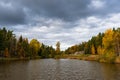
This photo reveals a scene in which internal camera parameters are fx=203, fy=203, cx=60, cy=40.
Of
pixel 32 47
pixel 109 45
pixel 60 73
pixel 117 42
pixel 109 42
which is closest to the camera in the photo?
pixel 60 73

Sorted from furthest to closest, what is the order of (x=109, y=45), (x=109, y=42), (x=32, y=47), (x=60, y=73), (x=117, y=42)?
(x=32, y=47)
(x=109, y=45)
(x=109, y=42)
(x=117, y=42)
(x=60, y=73)

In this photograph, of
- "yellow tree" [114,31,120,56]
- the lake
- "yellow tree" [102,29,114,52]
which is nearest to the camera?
the lake

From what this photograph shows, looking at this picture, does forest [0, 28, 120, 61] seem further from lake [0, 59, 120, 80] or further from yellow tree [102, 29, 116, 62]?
lake [0, 59, 120, 80]

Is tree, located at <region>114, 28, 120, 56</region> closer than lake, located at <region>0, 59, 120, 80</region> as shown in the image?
No

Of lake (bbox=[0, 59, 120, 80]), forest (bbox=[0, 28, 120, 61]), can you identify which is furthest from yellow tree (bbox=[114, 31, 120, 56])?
lake (bbox=[0, 59, 120, 80])

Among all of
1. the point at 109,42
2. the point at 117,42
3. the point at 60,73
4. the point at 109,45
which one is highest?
the point at 109,42

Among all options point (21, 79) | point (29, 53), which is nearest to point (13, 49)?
point (29, 53)

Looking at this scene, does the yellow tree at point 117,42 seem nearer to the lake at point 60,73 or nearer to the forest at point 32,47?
the forest at point 32,47

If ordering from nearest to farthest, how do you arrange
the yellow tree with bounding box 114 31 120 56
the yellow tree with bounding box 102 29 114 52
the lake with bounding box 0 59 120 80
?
the lake with bounding box 0 59 120 80 < the yellow tree with bounding box 114 31 120 56 < the yellow tree with bounding box 102 29 114 52

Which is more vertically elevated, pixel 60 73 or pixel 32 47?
pixel 32 47

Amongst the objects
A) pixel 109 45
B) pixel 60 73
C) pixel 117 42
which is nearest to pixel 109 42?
pixel 109 45

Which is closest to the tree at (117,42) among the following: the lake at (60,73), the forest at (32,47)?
the forest at (32,47)

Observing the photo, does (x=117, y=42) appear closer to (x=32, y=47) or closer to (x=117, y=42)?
(x=117, y=42)

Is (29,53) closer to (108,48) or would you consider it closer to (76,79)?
(108,48)
